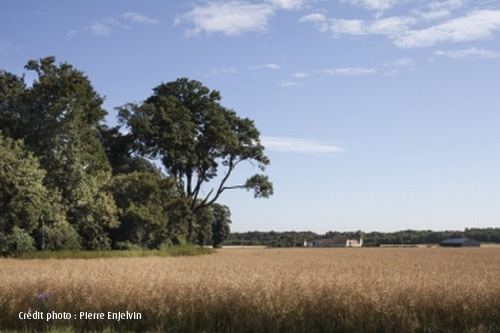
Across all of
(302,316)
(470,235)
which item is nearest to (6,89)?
(302,316)

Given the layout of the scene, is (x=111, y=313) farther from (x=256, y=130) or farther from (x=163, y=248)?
(x=256, y=130)

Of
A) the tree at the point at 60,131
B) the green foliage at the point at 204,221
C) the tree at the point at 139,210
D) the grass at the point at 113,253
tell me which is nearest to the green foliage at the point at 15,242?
the grass at the point at 113,253

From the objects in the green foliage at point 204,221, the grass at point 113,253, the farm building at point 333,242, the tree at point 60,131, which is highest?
the tree at point 60,131

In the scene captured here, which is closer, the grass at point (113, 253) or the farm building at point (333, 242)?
Answer: the grass at point (113, 253)

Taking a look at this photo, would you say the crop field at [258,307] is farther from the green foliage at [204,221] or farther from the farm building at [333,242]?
the farm building at [333,242]

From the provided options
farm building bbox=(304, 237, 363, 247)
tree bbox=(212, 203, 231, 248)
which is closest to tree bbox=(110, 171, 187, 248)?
tree bbox=(212, 203, 231, 248)

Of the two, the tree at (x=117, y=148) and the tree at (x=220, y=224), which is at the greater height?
the tree at (x=117, y=148)

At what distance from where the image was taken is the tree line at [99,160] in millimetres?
41281

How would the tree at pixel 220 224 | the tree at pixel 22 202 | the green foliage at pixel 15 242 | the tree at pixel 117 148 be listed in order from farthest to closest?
the tree at pixel 220 224, the tree at pixel 117 148, the green foliage at pixel 15 242, the tree at pixel 22 202

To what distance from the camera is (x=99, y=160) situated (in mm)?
50906

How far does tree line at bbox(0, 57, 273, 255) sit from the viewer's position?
41281mm

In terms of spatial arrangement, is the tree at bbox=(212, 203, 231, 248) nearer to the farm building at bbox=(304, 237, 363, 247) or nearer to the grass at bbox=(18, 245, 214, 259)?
the farm building at bbox=(304, 237, 363, 247)

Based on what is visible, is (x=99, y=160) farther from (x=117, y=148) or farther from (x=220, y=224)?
(x=220, y=224)

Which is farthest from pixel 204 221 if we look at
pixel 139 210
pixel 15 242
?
pixel 15 242
